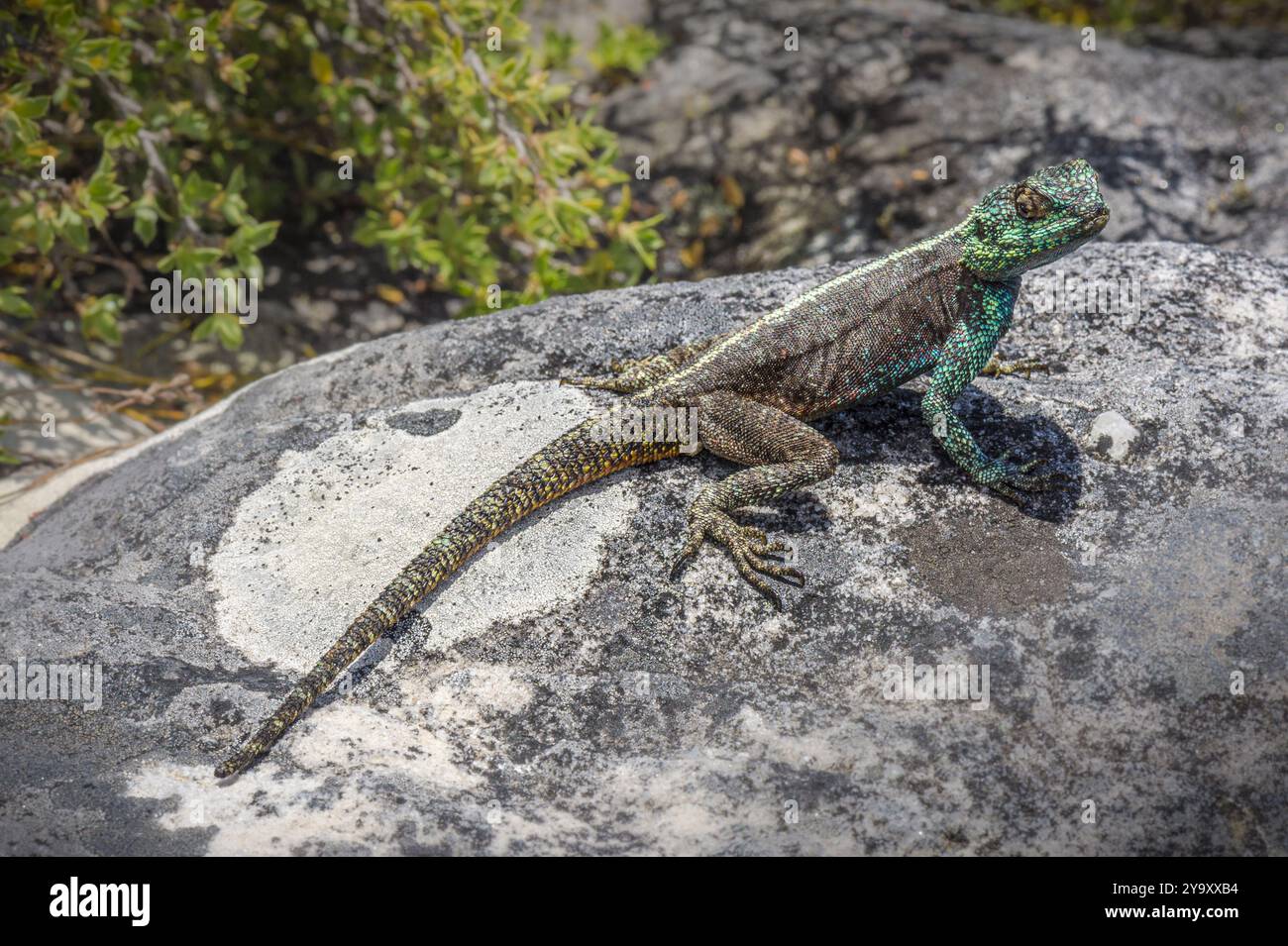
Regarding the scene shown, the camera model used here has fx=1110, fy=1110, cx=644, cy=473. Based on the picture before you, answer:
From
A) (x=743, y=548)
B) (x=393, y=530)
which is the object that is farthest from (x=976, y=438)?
(x=393, y=530)

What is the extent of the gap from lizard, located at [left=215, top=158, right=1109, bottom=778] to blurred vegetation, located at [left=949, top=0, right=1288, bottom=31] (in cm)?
868

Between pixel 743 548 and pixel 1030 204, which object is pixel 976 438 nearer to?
pixel 1030 204

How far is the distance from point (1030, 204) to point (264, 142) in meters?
6.38

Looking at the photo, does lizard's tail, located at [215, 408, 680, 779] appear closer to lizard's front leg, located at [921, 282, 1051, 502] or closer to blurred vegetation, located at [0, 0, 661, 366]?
lizard's front leg, located at [921, 282, 1051, 502]

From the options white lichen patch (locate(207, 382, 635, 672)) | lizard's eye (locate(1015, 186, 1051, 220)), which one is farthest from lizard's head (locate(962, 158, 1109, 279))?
white lichen patch (locate(207, 382, 635, 672))

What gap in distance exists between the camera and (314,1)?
7.34 metres

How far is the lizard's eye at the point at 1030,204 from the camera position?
471 centimetres

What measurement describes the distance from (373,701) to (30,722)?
1.22m

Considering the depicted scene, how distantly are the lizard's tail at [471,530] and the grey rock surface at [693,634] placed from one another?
3.9 inches

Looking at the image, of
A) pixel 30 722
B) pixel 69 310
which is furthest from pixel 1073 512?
pixel 69 310

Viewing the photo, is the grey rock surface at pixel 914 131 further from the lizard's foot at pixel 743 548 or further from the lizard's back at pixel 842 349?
the lizard's foot at pixel 743 548

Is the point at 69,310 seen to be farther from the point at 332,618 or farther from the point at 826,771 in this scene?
the point at 826,771

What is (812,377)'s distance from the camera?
16.5 feet

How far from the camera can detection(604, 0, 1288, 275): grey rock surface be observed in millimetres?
9109
